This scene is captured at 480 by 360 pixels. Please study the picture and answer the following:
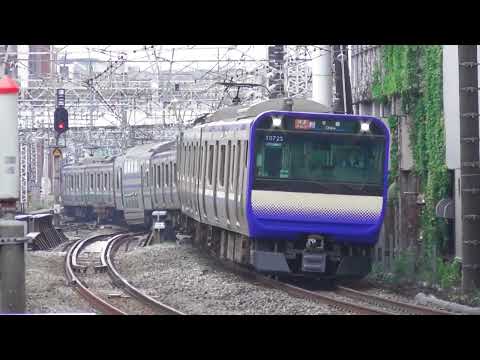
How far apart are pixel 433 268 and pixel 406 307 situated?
14.6 ft

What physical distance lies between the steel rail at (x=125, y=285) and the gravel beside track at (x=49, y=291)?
0.81 meters

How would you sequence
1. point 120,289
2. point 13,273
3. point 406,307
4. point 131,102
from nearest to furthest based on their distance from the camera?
point 13,273 < point 406,307 < point 120,289 < point 131,102

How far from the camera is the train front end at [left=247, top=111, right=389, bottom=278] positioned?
14492 millimetres

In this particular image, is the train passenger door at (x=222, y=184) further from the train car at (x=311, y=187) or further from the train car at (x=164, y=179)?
the train car at (x=164, y=179)

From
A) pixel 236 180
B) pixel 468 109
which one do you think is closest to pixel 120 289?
pixel 236 180

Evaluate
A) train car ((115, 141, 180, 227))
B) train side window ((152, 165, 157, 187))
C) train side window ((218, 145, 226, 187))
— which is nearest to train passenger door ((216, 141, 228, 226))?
train side window ((218, 145, 226, 187))

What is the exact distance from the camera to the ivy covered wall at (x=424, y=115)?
17406 mm

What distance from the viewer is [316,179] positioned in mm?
14508

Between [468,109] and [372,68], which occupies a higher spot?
[372,68]

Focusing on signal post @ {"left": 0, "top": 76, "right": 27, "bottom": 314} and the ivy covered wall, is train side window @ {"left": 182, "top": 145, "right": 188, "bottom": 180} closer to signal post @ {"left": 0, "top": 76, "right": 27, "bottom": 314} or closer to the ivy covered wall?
the ivy covered wall
